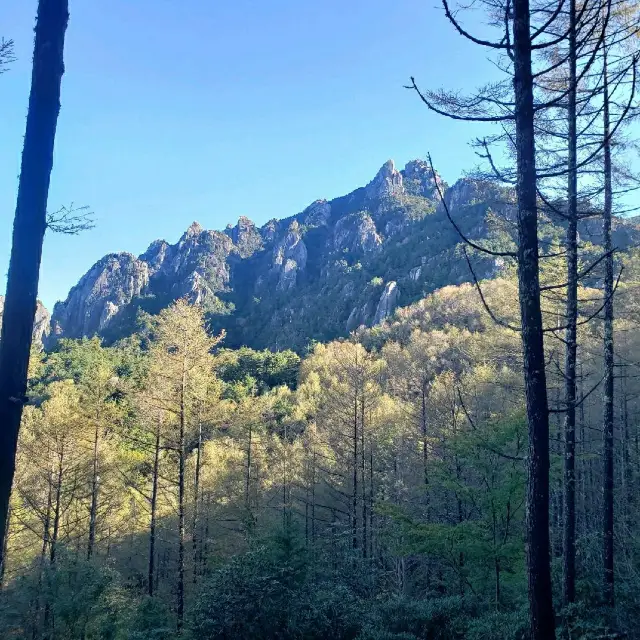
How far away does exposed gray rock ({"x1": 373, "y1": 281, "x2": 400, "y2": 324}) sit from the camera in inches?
3834

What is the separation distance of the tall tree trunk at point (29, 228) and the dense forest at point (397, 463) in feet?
0.05

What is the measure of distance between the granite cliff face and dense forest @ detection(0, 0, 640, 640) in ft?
243

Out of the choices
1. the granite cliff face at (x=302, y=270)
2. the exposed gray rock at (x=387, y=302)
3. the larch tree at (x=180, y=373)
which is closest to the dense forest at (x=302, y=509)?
the larch tree at (x=180, y=373)

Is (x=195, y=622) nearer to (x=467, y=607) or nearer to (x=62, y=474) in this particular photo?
(x=467, y=607)

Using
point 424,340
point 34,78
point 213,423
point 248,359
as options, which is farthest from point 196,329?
point 248,359

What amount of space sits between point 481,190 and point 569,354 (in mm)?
3064

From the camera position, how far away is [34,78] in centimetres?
366

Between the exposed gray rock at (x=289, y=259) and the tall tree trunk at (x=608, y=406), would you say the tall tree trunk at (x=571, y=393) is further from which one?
the exposed gray rock at (x=289, y=259)

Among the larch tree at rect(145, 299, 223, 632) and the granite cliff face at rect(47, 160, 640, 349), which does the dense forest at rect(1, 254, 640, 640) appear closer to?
the larch tree at rect(145, 299, 223, 632)

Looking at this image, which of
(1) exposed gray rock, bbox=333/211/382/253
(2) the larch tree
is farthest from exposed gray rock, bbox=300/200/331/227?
(2) the larch tree

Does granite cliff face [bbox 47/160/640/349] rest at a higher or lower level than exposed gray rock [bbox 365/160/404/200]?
lower

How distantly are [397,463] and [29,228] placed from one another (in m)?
19.6

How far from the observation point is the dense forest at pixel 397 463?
11.6 feet

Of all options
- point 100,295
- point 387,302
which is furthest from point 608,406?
point 100,295
